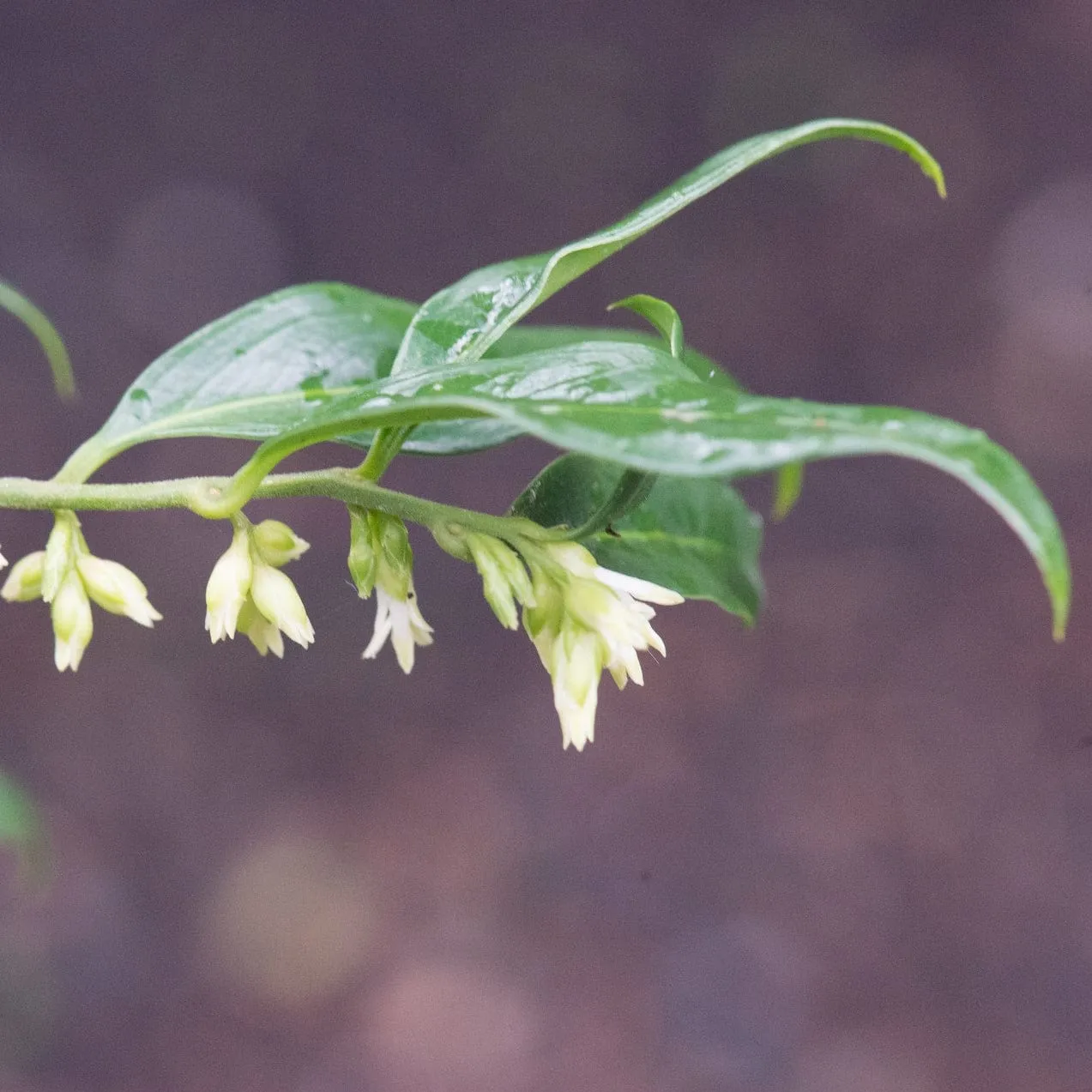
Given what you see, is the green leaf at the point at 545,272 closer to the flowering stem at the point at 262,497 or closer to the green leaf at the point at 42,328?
the flowering stem at the point at 262,497

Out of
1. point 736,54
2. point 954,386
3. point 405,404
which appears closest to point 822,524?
point 954,386

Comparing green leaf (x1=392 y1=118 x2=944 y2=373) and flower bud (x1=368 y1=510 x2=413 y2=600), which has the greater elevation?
green leaf (x1=392 y1=118 x2=944 y2=373)

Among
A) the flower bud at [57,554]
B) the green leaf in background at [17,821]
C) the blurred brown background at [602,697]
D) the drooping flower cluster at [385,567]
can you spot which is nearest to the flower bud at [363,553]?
the drooping flower cluster at [385,567]

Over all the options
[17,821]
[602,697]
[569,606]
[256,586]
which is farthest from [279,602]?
[602,697]

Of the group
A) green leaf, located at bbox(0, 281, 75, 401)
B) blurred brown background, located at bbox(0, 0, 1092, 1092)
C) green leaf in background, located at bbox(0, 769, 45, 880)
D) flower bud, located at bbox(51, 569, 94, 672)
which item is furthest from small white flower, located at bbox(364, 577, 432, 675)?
blurred brown background, located at bbox(0, 0, 1092, 1092)

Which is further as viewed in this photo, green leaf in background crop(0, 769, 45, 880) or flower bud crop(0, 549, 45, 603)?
green leaf in background crop(0, 769, 45, 880)

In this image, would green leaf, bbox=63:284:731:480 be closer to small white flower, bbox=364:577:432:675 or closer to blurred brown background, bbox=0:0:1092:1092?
small white flower, bbox=364:577:432:675

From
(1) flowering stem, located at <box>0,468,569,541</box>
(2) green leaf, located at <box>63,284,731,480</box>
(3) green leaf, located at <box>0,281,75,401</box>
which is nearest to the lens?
(1) flowering stem, located at <box>0,468,569,541</box>
